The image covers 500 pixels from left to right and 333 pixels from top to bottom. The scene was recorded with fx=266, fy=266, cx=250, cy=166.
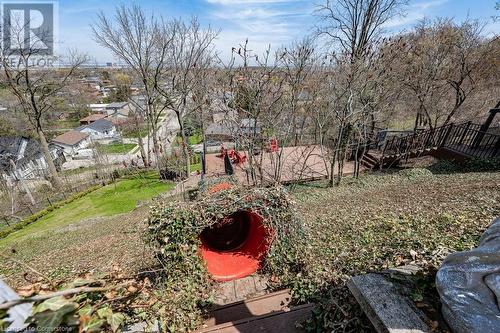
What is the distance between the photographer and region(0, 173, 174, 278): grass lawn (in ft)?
29.4

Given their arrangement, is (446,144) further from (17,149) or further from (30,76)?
(17,149)

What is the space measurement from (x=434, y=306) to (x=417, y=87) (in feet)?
54.3

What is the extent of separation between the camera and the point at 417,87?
610 inches

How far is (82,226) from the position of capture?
1432 cm

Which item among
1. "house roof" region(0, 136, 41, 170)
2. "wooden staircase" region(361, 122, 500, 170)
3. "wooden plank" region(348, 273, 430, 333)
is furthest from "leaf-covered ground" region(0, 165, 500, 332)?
"house roof" region(0, 136, 41, 170)

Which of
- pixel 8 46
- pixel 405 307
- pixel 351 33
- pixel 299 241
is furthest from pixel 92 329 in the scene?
pixel 8 46

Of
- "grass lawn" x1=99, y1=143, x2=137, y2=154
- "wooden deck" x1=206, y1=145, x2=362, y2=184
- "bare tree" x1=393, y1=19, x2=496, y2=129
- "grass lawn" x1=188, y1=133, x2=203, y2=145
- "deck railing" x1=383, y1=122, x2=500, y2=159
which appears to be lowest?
"grass lawn" x1=99, y1=143, x2=137, y2=154

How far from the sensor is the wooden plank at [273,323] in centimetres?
353

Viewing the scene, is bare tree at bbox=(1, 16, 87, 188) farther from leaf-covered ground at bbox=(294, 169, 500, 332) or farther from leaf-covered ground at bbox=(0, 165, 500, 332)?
leaf-covered ground at bbox=(294, 169, 500, 332)

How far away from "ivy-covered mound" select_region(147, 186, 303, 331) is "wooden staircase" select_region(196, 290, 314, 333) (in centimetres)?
35

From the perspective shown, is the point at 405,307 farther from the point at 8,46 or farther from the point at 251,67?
the point at 8,46

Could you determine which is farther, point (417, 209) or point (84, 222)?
point (84, 222)

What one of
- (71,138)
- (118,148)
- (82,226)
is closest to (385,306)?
(82,226)

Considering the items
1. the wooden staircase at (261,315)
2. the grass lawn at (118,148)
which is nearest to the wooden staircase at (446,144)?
the wooden staircase at (261,315)
